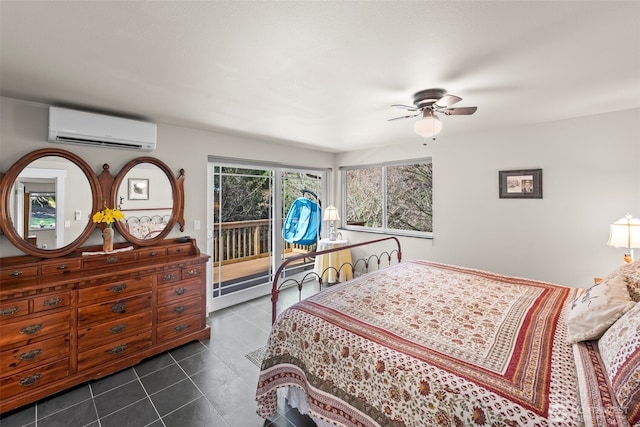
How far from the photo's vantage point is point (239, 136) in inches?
149

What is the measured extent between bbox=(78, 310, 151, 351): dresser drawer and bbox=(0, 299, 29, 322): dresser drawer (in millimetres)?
395

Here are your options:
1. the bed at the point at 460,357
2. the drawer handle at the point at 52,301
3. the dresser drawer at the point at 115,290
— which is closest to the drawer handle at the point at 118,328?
the dresser drawer at the point at 115,290

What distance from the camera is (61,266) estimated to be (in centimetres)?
239

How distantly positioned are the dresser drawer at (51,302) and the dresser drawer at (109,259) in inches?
16.0

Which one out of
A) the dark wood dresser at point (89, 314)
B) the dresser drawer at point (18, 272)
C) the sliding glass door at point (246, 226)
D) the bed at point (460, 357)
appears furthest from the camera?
the sliding glass door at point (246, 226)

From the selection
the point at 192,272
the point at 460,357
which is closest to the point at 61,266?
the point at 192,272

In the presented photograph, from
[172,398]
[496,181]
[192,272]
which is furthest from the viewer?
[496,181]

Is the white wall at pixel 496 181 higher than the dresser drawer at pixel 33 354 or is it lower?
higher

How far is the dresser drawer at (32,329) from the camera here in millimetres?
1938

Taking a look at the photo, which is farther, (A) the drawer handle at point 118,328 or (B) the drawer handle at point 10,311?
(A) the drawer handle at point 118,328

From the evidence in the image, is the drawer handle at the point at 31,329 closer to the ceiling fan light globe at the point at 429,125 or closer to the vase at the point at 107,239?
the vase at the point at 107,239

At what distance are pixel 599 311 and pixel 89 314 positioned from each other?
348 centimetres

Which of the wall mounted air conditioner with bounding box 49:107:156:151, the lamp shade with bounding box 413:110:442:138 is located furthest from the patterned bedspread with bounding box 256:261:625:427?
the wall mounted air conditioner with bounding box 49:107:156:151

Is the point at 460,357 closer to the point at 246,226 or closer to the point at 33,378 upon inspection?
the point at 33,378
